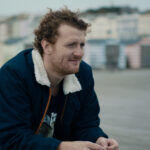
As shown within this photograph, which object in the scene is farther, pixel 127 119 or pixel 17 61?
pixel 127 119

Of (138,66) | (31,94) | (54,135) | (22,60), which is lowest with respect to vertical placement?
(138,66)

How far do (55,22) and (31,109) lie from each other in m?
0.50

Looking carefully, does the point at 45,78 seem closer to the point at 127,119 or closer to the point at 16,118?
the point at 16,118

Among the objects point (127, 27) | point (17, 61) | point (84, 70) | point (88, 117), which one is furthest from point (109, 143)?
point (127, 27)

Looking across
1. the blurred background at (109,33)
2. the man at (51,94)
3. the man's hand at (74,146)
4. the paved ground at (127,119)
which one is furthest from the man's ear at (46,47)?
the blurred background at (109,33)

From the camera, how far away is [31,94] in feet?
5.96

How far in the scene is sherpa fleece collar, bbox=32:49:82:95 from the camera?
1.82 meters

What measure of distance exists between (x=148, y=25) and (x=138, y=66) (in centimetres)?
203

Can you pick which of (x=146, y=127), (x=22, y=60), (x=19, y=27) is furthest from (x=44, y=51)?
(x=19, y=27)

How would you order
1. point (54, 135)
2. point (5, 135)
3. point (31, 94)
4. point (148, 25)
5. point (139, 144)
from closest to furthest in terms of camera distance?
point (5, 135) < point (31, 94) < point (54, 135) < point (139, 144) < point (148, 25)

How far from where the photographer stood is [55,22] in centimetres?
186

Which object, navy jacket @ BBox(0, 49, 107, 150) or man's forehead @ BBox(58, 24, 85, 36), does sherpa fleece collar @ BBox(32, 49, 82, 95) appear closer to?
navy jacket @ BBox(0, 49, 107, 150)

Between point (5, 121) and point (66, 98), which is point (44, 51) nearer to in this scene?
point (66, 98)

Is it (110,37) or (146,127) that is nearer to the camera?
(146,127)
